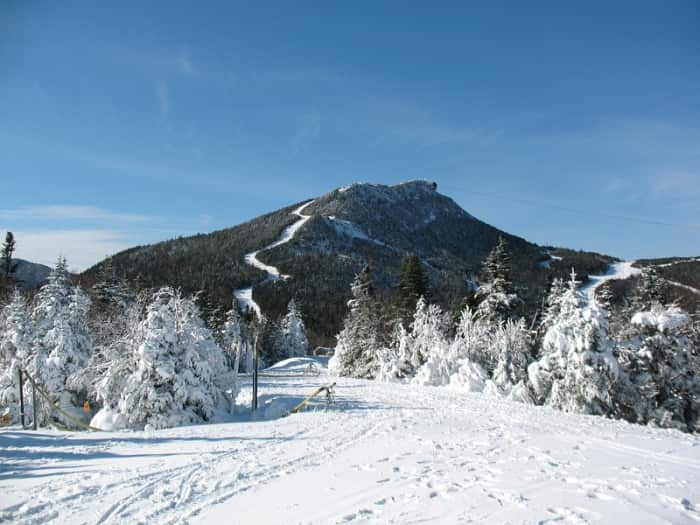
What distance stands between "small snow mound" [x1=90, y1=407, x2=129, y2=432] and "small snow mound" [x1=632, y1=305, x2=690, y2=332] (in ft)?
66.8

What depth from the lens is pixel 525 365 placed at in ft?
67.7

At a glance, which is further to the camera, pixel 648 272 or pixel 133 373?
pixel 648 272

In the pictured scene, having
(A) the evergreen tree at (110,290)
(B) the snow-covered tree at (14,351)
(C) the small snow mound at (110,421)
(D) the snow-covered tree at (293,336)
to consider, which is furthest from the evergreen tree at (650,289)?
(D) the snow-covered tree at (293,336)

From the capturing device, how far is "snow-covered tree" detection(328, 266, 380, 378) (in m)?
32.3

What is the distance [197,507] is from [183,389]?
1013cm

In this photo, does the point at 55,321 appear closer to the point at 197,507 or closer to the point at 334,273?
the point at 197,507

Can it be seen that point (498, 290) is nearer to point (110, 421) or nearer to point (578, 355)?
point (578, 355)

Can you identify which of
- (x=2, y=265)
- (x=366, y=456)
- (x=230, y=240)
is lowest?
(x=366, y=456)

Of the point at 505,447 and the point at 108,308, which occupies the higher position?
the point at 108,308

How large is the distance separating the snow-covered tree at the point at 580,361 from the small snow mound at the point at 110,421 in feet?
52.5

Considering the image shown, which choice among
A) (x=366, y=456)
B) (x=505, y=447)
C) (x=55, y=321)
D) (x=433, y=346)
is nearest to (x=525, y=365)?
(x=433, y=346)

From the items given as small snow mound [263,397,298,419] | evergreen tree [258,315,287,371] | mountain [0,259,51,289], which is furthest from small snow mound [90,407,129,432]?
mountain [0,259,51,289]

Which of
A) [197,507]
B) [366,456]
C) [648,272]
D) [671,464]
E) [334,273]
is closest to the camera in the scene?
[197,507]

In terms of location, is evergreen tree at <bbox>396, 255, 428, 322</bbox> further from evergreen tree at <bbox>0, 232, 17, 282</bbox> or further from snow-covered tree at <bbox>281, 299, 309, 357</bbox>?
evergreen tree at <bbox>0, 232, 17, 282</bbox>
